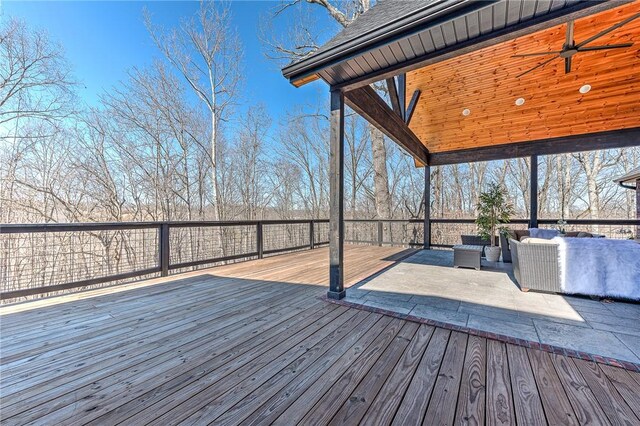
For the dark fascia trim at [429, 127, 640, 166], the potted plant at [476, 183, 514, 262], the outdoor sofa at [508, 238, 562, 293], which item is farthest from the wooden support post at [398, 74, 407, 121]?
the outdoor sofa at [508, 238, 562, 293]

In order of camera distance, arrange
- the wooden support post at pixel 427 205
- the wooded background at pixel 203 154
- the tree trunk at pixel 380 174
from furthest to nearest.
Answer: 1. the tree trunk at pixel 380 174
2. the wooden support post at pixel 427 205
3. the wooded background at pixel 203 154

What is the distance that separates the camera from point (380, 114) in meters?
4.09

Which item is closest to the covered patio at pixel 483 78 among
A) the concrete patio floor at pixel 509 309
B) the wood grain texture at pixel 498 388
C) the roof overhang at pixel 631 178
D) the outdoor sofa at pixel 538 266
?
the concrete patio floor at pixel 509 309

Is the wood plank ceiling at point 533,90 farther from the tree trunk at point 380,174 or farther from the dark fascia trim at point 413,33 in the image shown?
the dark fascia trim at point 413,33

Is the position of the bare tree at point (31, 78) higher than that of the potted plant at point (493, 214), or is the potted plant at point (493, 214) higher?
the bare tree at point (31, 78)

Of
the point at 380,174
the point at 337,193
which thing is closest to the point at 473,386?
the point at 337,193

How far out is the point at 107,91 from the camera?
25.4ft

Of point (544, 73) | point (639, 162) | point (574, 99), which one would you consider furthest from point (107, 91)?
point (639, 162)

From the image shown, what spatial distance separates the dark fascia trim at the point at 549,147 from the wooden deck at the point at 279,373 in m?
5.86

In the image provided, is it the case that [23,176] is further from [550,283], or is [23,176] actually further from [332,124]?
[550,283]

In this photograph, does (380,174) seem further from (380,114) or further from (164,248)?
(164,248)

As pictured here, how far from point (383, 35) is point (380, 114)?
187 centimetres

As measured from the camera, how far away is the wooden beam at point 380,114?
11.4 feet

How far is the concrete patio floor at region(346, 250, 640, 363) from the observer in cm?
212
